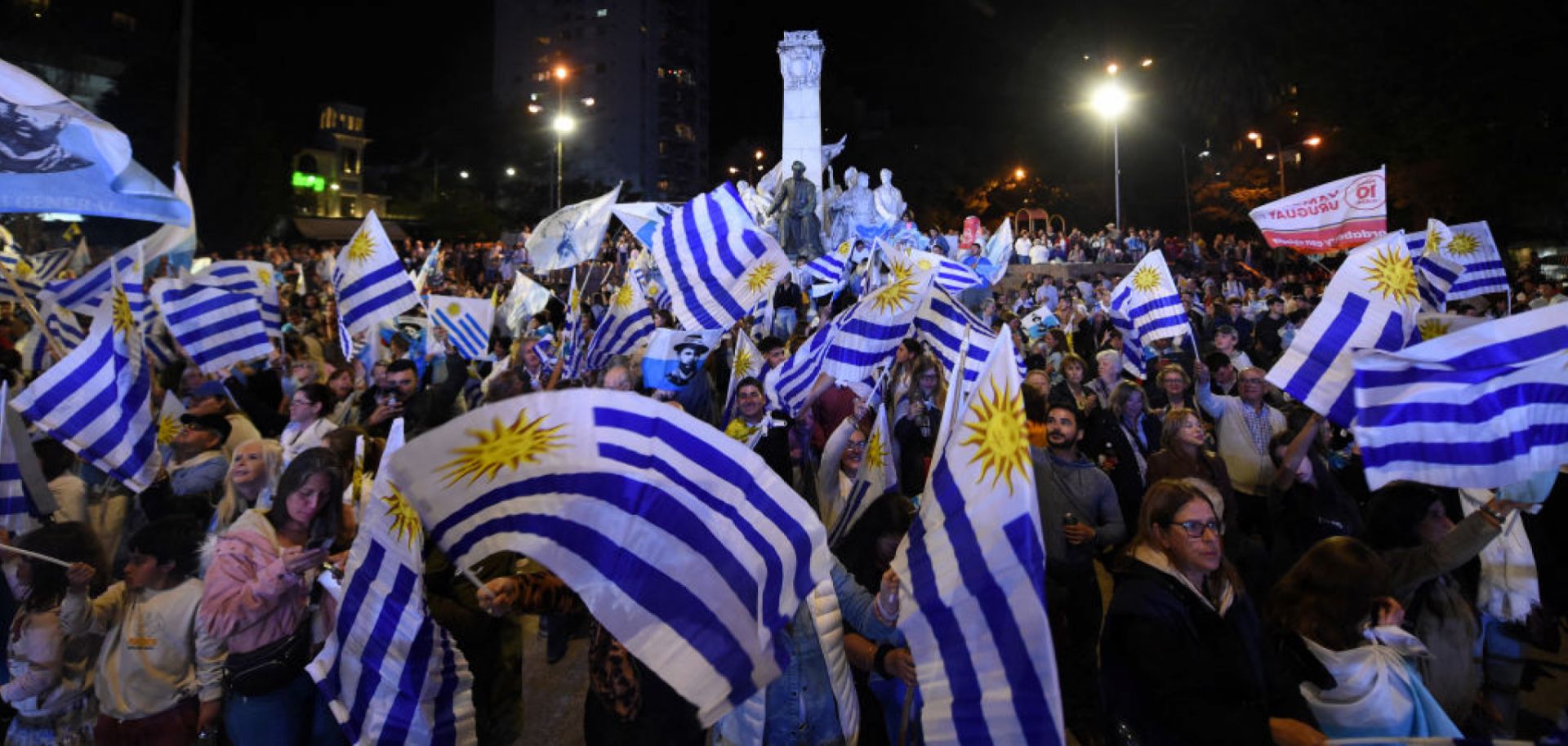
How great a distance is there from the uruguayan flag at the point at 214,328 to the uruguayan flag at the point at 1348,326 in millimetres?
7205

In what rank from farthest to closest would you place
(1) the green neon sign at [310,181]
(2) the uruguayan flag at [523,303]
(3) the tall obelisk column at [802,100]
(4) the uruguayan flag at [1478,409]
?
1. (1) the green neon sign at [310,181]
2. (3) the tall obelisk column at [802,100]
3. (2) the uruguayan flag at [523,303]
4. (4) the uruguayan flag at [1478,409]

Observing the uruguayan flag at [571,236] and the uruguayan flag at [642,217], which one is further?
the uruguayan flag at [642,217]

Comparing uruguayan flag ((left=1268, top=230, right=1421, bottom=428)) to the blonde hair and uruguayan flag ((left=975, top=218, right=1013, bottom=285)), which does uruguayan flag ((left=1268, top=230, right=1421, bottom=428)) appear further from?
uruguayan flag ((left=975, top=218, right=1013, bottom=285))

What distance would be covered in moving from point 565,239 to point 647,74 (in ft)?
293

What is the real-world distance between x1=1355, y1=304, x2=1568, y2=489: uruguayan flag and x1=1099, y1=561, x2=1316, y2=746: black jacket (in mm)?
1368

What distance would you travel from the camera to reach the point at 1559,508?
504 cm

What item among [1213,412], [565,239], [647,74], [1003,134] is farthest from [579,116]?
[1213,412]

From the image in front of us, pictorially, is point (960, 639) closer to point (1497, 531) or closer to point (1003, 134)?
point (1497, 531)

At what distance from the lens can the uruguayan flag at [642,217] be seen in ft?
40.4

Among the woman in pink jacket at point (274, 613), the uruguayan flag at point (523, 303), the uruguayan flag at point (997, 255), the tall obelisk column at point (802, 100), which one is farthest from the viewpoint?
the tall obelisk column at point (802, 100)

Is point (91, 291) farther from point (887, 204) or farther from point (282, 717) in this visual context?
point (887, 204)

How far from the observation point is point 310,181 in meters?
69.6

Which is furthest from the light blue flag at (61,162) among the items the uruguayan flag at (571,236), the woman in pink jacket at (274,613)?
the uruguayan flag at (571,236)

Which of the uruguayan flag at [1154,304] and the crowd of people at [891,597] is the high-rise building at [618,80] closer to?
the uruguayan flag at [1154,304]
